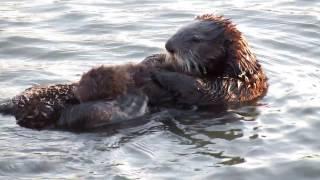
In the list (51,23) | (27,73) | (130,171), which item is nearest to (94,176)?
(130,171)

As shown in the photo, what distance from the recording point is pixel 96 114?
5824mm

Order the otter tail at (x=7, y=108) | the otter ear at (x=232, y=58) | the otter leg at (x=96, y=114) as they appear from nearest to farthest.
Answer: the otter leg at (x=96, y=114)
the otter tail at (x=7, y=108)
the otter ear at (x=232, y=58)

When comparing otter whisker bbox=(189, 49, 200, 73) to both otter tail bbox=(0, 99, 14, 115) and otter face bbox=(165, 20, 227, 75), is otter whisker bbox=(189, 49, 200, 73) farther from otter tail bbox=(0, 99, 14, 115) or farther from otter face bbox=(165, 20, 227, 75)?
otter tail bbox=(0, 99, 14, 115)

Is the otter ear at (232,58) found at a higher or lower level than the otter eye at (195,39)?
lower

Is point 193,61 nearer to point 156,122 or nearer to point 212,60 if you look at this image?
point 212,60

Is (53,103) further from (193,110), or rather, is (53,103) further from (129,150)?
(193,110)

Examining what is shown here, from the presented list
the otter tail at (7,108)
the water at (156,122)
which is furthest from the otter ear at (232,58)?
the otter tail at (7,108)

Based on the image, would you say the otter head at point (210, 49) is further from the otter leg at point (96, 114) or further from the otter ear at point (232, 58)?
the otter leg at point (96, 114)

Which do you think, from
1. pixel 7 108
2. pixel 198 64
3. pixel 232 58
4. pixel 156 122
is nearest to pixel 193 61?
pixel 198 64

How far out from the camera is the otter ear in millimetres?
6609

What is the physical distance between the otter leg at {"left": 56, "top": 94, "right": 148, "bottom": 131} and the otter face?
2.26ft

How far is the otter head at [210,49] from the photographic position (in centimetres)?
651

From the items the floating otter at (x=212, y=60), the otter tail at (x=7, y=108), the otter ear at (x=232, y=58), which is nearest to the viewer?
the otter tail at (x=7, y=108)

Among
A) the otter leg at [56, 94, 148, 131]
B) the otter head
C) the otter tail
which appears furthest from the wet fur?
the otter tail
